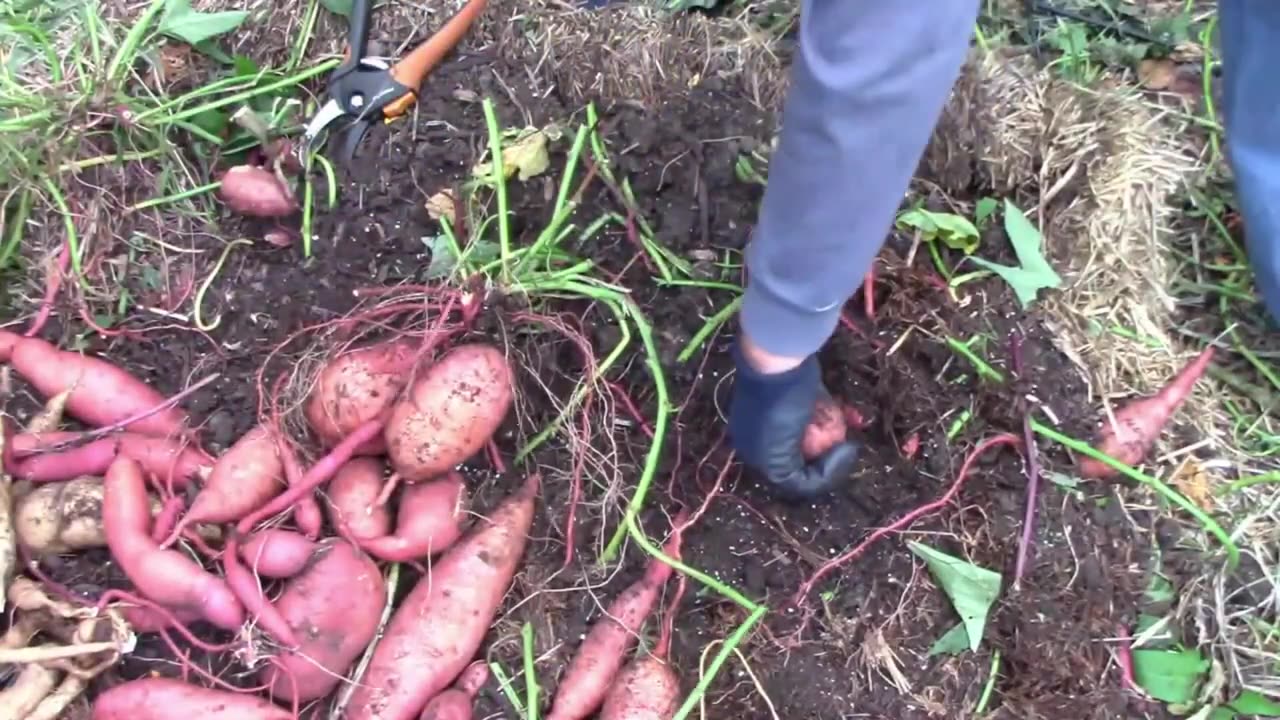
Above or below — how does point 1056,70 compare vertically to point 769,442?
above

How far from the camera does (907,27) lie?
75cm

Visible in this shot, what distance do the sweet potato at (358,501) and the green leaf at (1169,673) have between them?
1.12 m

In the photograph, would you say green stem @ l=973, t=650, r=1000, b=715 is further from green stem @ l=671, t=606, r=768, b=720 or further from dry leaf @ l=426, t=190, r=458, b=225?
dry leaf @ l=426, t=190, r=458, b=225

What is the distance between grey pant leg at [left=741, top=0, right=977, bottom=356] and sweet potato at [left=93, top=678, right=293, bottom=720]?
0.89 meters

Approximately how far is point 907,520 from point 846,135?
2.48 feet

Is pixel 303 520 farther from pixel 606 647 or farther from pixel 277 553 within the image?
pixel 606 647

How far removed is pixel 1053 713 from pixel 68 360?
5.05 ft

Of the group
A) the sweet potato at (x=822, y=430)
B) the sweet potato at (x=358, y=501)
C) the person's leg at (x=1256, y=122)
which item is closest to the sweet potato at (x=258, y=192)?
the sweet potato at (x=358, y=501)

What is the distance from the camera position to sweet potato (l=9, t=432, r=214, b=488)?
1.42 metres

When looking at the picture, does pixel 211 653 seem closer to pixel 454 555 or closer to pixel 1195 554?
pixel 454 555

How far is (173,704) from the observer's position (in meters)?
1.30

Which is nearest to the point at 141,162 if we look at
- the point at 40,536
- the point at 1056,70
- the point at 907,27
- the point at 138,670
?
the point at 40,536

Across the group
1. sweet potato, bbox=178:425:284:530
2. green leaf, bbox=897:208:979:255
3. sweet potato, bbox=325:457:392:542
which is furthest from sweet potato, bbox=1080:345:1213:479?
sweet potato, bbox=178:425:284:530

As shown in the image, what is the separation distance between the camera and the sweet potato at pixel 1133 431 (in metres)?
1.46
